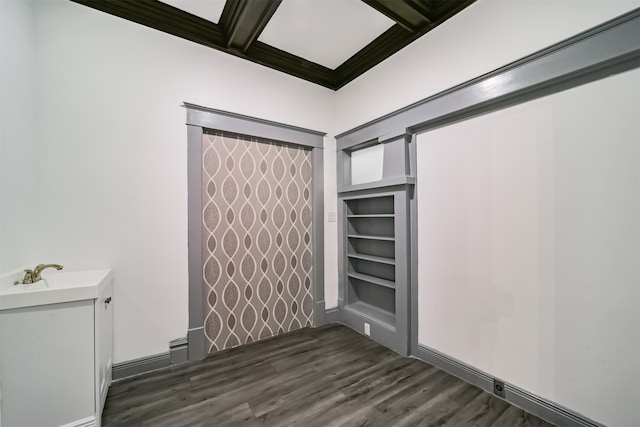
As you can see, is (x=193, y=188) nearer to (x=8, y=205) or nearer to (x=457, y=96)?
(x=8, y=205)

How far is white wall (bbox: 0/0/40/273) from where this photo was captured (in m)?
1.41

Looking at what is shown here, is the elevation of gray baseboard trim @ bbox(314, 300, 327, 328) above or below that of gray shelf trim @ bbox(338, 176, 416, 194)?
below

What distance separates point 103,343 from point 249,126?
2.05 m

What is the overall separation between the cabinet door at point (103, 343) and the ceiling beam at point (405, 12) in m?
2.73

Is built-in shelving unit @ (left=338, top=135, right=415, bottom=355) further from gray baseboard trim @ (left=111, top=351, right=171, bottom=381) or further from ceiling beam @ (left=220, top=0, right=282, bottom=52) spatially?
gray baseboard trim @ (left=111, top=351, right=171, bottom=381)

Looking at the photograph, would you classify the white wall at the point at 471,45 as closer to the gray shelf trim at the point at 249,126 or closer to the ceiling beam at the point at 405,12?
the ceiling beam at the point at 405,12

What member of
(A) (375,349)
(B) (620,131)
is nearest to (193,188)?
(A) (375,349)

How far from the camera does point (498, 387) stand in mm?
1726

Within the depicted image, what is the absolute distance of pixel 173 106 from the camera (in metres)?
2.15

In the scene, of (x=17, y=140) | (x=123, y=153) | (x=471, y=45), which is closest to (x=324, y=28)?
(x=471, y=45)

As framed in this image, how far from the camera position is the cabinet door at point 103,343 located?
4.73 ft

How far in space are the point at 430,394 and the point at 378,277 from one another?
1.17 meters

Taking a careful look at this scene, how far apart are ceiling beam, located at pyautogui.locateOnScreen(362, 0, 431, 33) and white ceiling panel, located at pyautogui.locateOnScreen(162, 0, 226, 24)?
1.20 m

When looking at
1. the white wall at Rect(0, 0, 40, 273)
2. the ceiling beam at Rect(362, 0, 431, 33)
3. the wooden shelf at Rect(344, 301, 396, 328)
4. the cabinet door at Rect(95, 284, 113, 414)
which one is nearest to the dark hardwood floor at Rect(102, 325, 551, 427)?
the cabinet door at Rect(95, 284, 113, 414)
